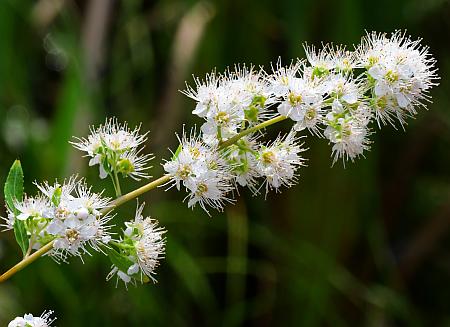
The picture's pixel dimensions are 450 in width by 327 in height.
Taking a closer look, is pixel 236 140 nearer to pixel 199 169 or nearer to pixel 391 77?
pixel 199 169

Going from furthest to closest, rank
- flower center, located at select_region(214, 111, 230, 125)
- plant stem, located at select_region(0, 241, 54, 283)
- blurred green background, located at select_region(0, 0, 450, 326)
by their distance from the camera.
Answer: blurred green background, located at select_region(0, 0, 450, 326) < flower center, located at select_region(214, 111, 230, 125) < plant stem, located at select_region(0, 241, 54, 283)

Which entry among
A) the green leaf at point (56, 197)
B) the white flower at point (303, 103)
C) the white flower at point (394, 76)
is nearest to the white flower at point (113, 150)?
the green leaf at point (56, 197)

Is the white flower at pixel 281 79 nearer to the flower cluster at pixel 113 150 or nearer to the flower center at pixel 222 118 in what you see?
the flower center at pixel 222 118

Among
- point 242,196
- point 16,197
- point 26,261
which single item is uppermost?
point 242,196

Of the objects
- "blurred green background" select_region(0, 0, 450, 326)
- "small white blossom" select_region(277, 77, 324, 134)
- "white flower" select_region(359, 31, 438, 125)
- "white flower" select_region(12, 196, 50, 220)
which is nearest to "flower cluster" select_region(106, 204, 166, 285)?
"white flower" select_region(12, 196, 50, 220)

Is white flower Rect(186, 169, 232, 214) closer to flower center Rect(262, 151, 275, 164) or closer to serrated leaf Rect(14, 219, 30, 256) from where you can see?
flower center Rect(262, 151, 275, 164)

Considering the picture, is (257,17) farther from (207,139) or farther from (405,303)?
(207,139)

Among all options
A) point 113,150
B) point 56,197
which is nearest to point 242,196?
point 113,150
